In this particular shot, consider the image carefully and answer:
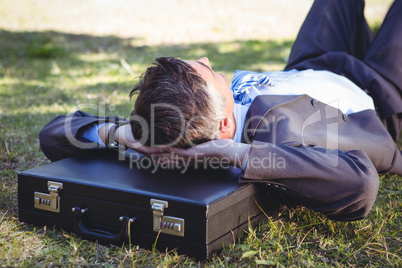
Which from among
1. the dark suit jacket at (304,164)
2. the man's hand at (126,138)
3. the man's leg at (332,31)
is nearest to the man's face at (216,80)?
the dark suit jacket at (304,164)

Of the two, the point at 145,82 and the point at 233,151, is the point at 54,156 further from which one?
the point at 233,151

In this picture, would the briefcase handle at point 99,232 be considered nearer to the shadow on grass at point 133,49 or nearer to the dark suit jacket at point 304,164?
the dark suit jacket at point 304,164

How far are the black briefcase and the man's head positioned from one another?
20 centimetres

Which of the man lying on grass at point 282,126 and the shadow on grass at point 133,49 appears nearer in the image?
the man lying on grass at point 282,126

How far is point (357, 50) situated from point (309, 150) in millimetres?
2324

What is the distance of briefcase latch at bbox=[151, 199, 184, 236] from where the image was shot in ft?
6.06

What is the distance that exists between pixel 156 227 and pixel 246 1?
37.6 ft

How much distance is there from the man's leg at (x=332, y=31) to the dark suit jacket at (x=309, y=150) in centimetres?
109

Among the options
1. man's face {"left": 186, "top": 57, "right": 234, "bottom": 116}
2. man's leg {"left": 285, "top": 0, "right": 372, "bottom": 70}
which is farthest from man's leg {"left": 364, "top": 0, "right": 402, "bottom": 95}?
man's face {"left": 186, "top": 57, "right": 234, "bottom": 116}

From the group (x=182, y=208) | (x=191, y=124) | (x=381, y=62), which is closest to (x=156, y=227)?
(x=182, y=208)

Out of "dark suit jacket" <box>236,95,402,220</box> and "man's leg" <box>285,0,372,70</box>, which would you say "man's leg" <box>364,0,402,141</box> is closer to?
"man's leg" <box>285,0,372,70</box>

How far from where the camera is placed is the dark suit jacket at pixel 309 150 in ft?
6.48

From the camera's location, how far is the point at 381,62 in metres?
3.37

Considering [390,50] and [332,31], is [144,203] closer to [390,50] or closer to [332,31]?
[390,50]
